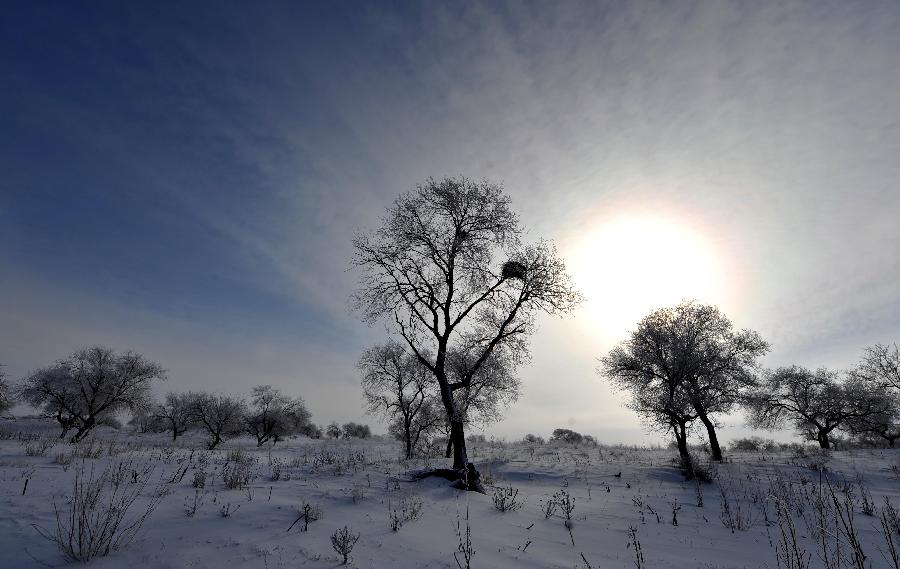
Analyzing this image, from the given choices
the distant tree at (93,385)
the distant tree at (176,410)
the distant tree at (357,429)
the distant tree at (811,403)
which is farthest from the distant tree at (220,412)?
the distant tree at (811,403)

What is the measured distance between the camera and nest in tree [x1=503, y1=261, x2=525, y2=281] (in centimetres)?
1393

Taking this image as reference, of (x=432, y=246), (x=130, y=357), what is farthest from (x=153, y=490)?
(x=130, y=357)

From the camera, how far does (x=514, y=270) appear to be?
45.8ft

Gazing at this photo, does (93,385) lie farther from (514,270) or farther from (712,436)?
(712,436)

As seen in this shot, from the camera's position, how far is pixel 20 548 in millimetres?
4297

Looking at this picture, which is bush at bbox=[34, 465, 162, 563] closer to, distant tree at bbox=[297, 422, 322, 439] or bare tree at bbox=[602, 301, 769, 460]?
bare tree at bbox=[602, 301, 769, 460]

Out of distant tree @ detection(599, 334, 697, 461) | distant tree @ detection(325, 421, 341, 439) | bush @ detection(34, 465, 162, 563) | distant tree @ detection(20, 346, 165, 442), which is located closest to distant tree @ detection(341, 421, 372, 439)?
distant tree @ detection(325, 421, 341, 439)

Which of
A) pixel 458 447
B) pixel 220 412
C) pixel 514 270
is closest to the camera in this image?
pixel 458 447

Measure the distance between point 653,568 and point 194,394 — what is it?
5966 cm

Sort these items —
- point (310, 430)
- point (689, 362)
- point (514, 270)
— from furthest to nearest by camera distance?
point (310, 430), point (689, 362), point (514, 270)

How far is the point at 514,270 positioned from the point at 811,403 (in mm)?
40145

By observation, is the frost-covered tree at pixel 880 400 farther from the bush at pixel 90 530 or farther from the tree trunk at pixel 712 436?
the bush at pixel 90 530

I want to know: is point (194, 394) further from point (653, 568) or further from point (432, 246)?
point (653, 568)

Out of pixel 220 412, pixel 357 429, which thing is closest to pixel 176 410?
pixel 220 412
